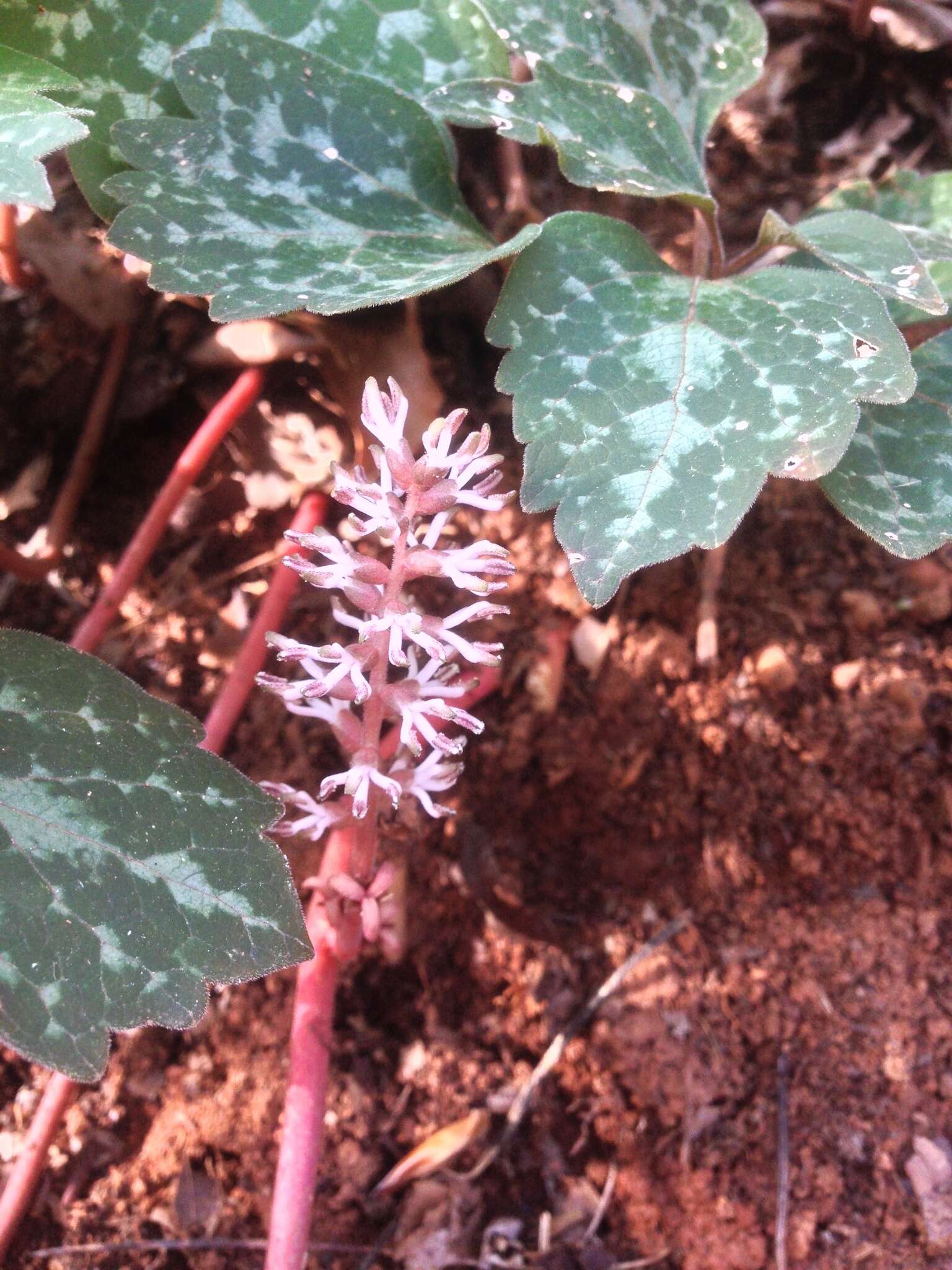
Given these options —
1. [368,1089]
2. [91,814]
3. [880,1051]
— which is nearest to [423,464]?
[91,814]

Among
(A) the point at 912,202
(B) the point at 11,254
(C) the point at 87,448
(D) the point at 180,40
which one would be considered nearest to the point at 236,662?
(C) the point at 87,448

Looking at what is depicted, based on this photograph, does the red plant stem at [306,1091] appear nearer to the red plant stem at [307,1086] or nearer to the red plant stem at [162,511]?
the red plant stem at [307,1086]

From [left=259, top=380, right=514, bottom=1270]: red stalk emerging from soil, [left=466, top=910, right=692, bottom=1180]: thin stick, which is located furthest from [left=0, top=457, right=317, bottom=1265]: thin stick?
[left=466, top=910, right=692, bottom=1180]: thin stick

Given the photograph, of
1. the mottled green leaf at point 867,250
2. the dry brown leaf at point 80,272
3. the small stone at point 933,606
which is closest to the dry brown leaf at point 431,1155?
the small stone at point 933,606

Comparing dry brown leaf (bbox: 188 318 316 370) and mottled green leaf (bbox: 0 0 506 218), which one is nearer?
mottled green leaf (bbox: 0 0 506 218)

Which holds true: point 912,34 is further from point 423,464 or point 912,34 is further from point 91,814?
point 91,814

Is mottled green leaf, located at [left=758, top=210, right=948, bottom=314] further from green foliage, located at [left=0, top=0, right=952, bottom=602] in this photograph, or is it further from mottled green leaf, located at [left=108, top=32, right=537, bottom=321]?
mottled green leaf, located at [left=108, top=32, right=537, bottom=321]

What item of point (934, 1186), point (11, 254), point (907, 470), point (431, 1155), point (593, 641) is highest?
point (11, 254)

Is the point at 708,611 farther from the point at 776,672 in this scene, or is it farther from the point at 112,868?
the point at 112,868
